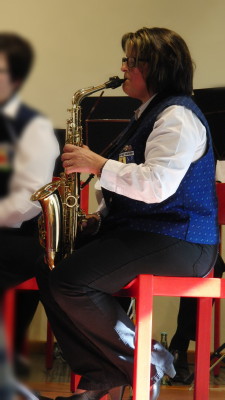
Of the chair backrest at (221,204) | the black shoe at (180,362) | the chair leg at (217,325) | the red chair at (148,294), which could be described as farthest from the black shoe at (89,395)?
the chair leg at (217,325)

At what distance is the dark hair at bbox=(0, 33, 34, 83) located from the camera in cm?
21

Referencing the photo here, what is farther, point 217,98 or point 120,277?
point 217,98

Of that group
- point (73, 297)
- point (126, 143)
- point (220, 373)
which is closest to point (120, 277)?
point (73, 297)

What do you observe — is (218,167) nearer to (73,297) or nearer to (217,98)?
(217,98)

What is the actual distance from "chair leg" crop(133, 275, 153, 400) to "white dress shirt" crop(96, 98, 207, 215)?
20 centimetres

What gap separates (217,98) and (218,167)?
0.29 metres

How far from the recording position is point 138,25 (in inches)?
137

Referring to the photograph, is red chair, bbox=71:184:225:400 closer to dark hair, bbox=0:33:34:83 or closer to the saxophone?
the saxophone

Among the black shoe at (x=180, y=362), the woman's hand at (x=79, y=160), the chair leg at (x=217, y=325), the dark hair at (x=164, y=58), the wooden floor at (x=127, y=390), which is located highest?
the dark hair at (x=164, y=58)

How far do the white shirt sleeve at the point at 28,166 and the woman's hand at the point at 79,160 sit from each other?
3.12 feet

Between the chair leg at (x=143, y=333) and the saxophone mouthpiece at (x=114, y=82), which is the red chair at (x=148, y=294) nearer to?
the chair leg at (x=143, y=333)

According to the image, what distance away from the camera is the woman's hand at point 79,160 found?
48.9 inches

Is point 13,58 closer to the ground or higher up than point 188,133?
closer to the ground

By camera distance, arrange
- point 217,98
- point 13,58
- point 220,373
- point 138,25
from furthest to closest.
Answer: point 138,25, point 220,373, point 217,98, point 13,58
